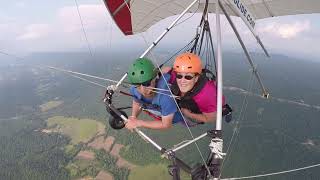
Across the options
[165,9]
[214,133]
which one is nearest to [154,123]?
[214,133]

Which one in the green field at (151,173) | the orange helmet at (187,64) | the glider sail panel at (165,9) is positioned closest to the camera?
the orange helmet at (187,64)

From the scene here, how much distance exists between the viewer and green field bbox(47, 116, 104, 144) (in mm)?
106875

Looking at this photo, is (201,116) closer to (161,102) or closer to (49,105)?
(161,102)

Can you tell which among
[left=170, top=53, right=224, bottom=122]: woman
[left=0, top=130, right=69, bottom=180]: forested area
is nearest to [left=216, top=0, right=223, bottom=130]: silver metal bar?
[left=170, top=53, right=224, bottom=122]: woman

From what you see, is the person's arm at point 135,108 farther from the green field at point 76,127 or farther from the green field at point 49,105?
the green field at point 49,105

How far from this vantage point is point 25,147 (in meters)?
113

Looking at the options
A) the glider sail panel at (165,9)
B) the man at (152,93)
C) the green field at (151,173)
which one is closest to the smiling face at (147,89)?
the man at (152,93)

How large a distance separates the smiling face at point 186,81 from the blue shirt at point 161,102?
0.63 ft

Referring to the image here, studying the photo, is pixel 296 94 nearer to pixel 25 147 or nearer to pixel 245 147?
pixel 245 147

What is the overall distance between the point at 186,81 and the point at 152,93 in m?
0.59

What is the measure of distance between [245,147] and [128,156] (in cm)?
3558

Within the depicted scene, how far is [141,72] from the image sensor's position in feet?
15.8

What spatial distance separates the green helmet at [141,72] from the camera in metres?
4.81

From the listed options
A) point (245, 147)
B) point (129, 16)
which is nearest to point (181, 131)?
point (245, 147)
